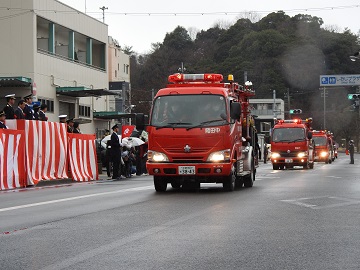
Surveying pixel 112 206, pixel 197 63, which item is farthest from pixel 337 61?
pixel 112 206

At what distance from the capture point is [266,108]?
411 feet

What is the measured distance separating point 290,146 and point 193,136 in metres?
24.1

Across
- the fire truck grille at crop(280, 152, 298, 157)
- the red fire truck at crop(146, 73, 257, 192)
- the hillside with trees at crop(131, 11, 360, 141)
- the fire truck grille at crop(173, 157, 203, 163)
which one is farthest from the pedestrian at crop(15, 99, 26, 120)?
the hillside with trees at crop(131, 11, 360, 141)

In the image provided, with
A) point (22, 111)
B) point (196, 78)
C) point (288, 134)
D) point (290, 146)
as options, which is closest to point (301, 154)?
point (290, 146)

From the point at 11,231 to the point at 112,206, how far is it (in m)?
3.99

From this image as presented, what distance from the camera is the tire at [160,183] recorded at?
17.1m

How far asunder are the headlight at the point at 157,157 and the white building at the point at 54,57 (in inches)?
650

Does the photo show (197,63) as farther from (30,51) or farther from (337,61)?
(30,51)

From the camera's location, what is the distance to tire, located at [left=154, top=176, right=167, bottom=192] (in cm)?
Result: 1706

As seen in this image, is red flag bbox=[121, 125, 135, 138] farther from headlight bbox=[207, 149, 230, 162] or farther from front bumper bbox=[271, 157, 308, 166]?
headlight bbox=[207, 149, 230, 162]

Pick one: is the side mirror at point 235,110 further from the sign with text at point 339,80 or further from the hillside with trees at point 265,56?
the hillside with trees at point 265,56

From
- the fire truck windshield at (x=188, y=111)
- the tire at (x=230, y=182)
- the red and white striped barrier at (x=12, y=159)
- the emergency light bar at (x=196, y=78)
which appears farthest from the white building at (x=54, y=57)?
the tire at (x=230, y=182)

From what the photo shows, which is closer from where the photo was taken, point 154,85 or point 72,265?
point 72,265

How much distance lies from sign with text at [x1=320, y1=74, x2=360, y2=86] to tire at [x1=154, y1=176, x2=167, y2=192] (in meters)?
44.4
